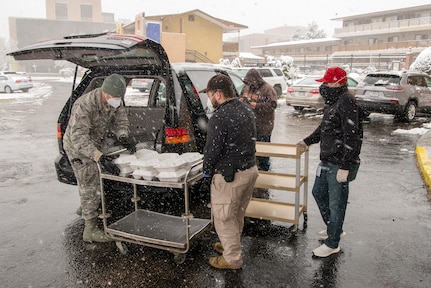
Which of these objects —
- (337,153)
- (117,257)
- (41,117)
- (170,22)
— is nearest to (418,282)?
(337,153)

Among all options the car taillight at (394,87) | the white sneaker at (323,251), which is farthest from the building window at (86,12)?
the white sneaker at (323,251)

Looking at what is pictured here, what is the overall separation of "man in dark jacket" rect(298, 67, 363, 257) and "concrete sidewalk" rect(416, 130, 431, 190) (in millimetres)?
2991

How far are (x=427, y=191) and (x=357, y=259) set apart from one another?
2.72 meters

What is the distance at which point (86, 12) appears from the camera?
78.6m

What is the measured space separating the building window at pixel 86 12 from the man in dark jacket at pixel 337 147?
8374 cm

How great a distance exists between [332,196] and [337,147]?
49cm

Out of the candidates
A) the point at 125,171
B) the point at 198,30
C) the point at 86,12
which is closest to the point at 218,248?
the point at 125,171

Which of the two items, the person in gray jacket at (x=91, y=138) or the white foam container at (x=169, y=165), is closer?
the white foam container at (x=169, y=165)

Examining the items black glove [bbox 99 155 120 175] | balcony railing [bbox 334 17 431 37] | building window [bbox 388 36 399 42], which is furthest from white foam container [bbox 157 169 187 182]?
building window [bbox 388 36 399 42]

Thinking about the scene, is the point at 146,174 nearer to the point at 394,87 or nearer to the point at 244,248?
the point at 244,248

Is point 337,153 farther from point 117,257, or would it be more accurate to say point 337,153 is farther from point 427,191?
point 427,191

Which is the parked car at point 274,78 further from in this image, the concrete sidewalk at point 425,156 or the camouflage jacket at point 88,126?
the camouflage jacket at point 88,126

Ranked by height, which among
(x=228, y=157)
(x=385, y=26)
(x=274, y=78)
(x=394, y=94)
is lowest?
(x=228, y=157)

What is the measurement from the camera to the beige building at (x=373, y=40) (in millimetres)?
37719
